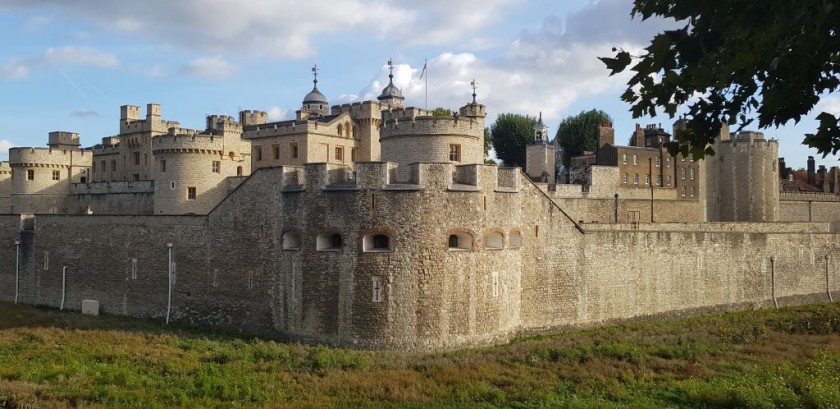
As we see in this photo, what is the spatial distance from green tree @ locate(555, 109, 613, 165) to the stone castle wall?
25.6 meters

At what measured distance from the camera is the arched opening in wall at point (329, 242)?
22281mm

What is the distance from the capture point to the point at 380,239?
21828 millimetres

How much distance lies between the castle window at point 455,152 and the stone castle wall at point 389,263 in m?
3.01

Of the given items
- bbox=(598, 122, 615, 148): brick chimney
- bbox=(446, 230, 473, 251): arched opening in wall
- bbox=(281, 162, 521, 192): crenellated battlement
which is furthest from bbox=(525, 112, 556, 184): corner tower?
bbox=(446, 230, 473, 251): arched opening in wall

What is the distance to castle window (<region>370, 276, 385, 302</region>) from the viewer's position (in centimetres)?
2134

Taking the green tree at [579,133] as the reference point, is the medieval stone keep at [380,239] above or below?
below

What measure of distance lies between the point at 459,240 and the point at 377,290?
3.13 m

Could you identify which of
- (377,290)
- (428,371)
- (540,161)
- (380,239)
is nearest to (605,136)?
(540,161)

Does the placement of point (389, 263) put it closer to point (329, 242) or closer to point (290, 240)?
point (329, 242)

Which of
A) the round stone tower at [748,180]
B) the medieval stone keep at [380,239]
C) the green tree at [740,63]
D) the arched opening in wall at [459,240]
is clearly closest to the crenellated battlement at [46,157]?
the medieval stone keep at [380,239]

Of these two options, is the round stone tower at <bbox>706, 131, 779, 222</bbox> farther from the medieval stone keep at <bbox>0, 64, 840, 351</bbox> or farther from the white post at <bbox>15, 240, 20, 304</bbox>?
the white post at <bbox>15, 240, 20, 304</bbox>

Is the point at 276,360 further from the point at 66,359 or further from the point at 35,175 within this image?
the point at 35,175

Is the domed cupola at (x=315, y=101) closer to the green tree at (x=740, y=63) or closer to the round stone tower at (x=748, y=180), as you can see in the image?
the round stone tower at (x=748, y=180)

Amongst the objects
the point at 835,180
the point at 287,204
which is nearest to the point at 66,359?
the point at 287,204
